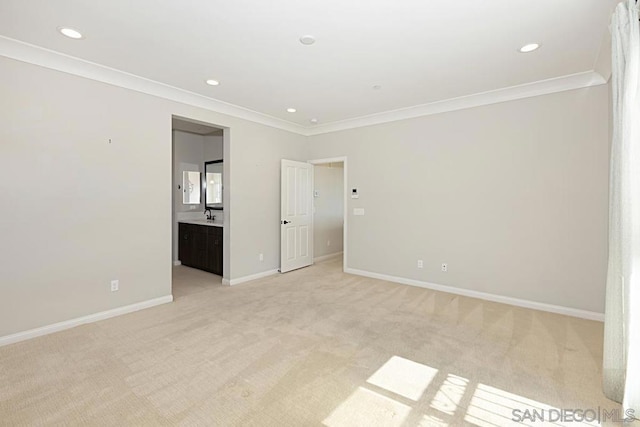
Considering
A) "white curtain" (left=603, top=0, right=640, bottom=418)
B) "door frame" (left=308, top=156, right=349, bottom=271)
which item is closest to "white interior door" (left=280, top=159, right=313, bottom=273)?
"door frame" (left=308, top=156, right=349, bottom=271)

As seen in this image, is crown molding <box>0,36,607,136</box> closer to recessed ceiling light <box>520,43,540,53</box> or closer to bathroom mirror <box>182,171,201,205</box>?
recessed ceiling light <box>520,43,540,53</box>

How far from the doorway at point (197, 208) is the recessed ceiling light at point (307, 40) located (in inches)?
97.0

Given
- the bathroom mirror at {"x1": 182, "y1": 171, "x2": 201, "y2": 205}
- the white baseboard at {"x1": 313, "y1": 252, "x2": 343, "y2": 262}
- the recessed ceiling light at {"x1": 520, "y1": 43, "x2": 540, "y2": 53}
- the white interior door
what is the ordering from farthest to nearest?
1. the white baseboard at {"x1": 313, "y1": 252, "x2": 343, "y2": 262}
2. the bathroom mirror at {"x1": 182, "y1": 171, "x2": 201, "y2": 205}
3. the white interior door
4. the recessed ceiling light at {"x1": 520, "y1": 43, "x2": 540, "y2": 53}

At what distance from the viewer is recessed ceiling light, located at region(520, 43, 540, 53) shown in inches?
108

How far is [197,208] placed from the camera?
6.59 m

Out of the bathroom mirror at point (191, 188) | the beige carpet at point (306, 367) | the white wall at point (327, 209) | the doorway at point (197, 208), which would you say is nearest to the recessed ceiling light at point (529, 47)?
the beige carpet at point (306, 367)

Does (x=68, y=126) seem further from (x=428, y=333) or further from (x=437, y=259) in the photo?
(x=437, y=259)

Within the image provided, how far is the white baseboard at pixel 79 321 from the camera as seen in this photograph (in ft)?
9.26

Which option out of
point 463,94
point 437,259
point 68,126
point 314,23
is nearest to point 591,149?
point 463,94

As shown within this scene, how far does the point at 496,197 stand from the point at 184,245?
542 cm

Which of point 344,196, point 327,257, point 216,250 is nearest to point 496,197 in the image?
point 344,196

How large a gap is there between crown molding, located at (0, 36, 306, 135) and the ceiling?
0.37ft

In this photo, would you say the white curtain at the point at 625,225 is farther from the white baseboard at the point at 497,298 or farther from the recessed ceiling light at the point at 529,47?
the white baseboard at the point at 497,298

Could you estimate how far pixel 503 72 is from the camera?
3.34 m
